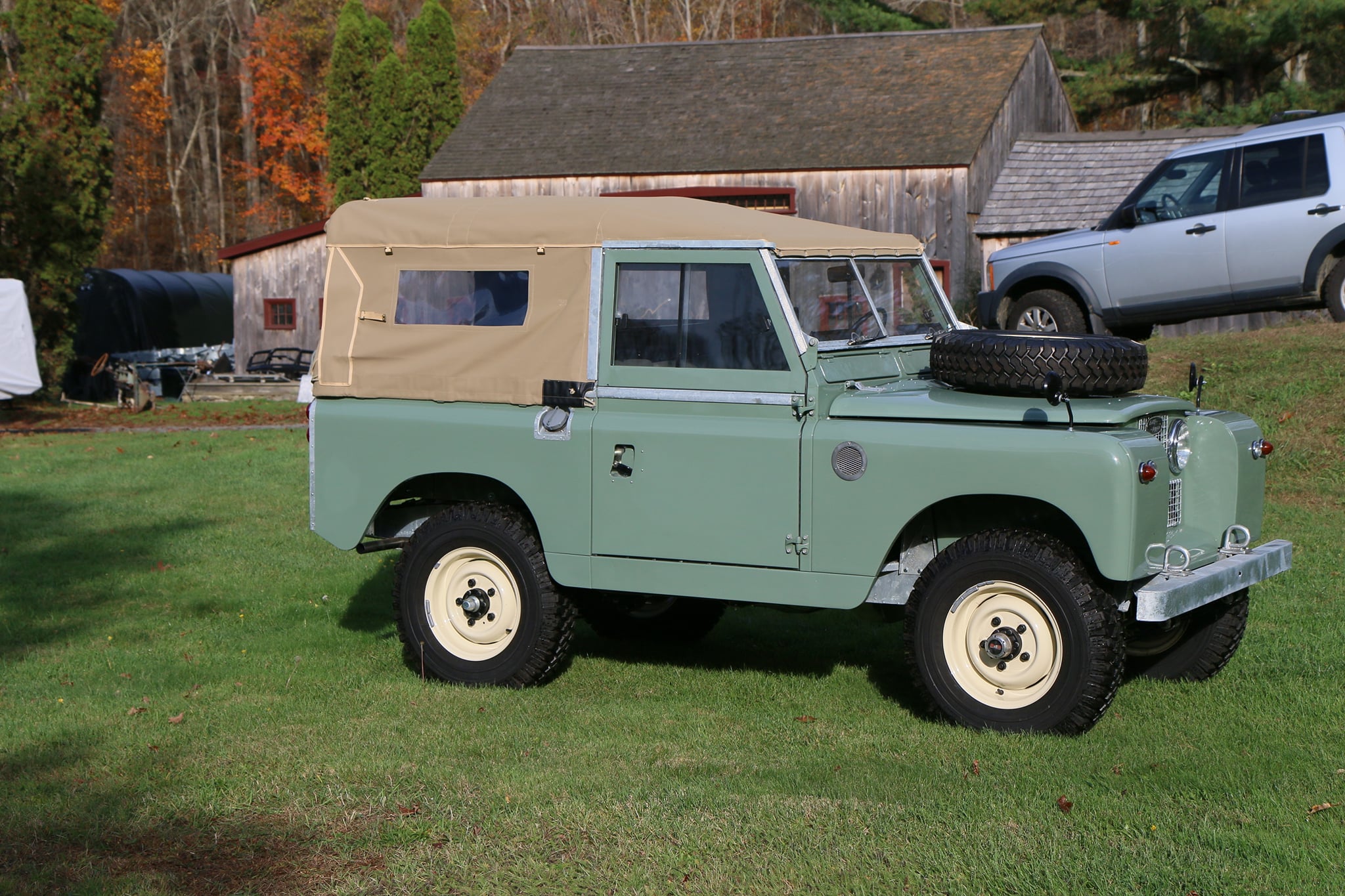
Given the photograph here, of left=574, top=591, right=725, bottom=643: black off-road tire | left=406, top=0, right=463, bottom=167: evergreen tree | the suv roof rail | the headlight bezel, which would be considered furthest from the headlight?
left=406, top=0, right=463, bottom=167: evergreen tree

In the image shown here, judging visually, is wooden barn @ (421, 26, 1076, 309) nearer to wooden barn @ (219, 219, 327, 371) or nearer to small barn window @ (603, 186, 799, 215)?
small barn window @ (603, 186, 799, 215)

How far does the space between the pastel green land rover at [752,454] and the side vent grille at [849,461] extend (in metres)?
0.01

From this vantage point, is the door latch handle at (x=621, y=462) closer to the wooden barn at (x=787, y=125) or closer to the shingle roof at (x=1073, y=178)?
the shingle roof at (x=1073, y=178)

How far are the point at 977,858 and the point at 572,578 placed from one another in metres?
2.74

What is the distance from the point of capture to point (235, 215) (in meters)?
55.9

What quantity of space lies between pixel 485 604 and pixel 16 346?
18.7 metres

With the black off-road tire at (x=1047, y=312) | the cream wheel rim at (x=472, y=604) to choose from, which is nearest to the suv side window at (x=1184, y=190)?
the black off-road tire at (x=1047, y=312)

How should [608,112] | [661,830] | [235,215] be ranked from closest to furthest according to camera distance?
[661,830]
[608,112]
[235,215]

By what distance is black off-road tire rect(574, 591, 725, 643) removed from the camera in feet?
26.8

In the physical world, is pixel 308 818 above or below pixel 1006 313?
below

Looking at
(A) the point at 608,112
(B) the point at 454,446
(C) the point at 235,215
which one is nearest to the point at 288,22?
(C) the point at 235,215

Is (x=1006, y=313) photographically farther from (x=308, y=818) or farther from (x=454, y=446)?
(x=308, y=818)

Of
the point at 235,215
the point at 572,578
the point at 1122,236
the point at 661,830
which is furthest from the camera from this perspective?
the point at 235,215

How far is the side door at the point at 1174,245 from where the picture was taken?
43.6 ft
